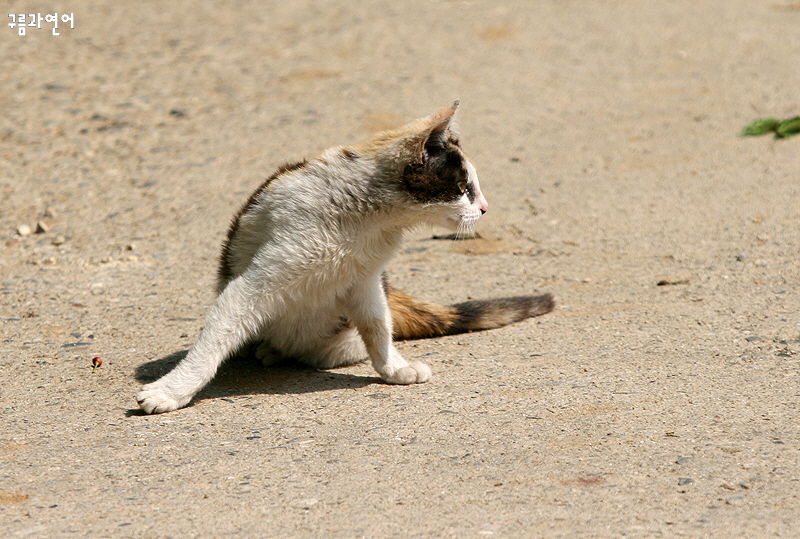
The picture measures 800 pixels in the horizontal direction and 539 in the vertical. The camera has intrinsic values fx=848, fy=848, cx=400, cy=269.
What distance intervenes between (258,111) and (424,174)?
205 inches

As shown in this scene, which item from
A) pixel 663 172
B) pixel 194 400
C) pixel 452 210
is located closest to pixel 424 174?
pixel 452 210

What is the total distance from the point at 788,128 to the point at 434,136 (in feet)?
15.8

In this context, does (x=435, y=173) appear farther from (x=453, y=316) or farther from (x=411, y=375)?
(x=453, y=316)

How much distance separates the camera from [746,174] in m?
6.81

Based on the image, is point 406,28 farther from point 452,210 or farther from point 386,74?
point 452,210

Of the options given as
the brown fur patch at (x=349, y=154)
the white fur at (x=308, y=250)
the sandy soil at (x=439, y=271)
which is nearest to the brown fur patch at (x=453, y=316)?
the sandy soil at (x=439, y=271)

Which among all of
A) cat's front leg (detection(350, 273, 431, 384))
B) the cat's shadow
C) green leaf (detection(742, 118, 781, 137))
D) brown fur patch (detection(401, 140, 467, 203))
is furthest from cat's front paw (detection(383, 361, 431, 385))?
green leaf (detection(742, 118, 781, 137))

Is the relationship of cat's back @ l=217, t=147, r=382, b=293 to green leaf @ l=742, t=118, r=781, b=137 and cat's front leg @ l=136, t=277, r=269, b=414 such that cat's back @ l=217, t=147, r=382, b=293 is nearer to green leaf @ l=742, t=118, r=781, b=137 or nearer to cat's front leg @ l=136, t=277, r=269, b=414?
cat's front leg @ l=136, t=277, r=269, b=414

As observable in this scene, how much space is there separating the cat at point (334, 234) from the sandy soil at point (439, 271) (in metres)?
0.27

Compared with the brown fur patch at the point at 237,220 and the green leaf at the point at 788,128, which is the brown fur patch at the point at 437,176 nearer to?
the brown fur patch at the point at 237,220

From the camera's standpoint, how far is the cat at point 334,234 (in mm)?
3758

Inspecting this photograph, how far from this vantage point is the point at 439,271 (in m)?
5.82

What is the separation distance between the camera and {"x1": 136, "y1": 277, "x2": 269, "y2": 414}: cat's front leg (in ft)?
12.1

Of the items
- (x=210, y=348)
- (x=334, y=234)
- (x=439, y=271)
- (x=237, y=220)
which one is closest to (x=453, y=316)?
(x=439, y=271)
